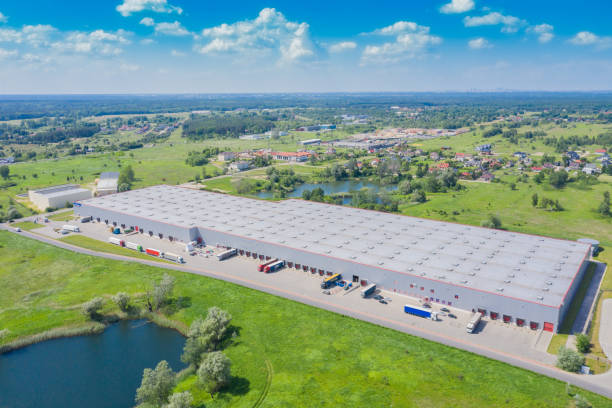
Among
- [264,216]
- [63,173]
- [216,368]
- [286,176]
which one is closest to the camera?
[216,368]

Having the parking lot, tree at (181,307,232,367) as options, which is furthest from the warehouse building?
tree at (181,307,232,367)

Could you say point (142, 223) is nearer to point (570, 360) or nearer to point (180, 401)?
point (180, 401)

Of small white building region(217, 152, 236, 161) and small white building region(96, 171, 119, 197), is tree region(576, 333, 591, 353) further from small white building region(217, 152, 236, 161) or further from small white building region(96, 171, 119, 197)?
small white building region(217, 152, 236, 161)

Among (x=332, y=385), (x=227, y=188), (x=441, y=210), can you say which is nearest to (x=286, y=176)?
(x=227, y=188)

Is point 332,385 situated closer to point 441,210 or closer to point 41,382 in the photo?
point 41,382

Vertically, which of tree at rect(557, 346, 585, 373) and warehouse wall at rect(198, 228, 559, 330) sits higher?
warehouse wall at rect(198, 228, 559, 330)

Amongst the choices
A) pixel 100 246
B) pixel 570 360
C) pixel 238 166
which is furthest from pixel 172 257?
pixel 238 166

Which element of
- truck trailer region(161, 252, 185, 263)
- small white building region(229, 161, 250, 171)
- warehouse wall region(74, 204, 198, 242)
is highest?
small white building region(229, 161, 250, 171)

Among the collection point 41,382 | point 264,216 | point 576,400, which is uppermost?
point 264,216
